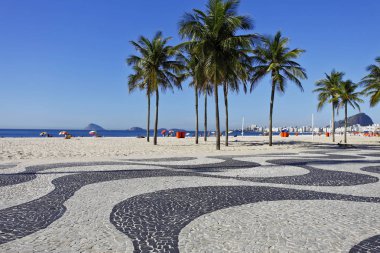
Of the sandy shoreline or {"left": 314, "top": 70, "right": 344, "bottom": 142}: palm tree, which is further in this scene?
{"left": 314, "top": 70, "right": 344, "bottom": 142}: palm tree

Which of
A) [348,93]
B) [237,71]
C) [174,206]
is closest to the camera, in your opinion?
[174,206]

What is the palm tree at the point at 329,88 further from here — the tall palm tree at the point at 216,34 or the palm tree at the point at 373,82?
the tall palm tree at the point at 216,34

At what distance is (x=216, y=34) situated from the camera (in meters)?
20.7

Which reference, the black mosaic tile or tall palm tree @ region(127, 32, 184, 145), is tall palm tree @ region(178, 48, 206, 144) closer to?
tall palm tree @ region(127, 32, 184, 145)

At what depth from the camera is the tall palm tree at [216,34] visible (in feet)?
67.1

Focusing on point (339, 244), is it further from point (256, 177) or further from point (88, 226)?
point (256, 177)

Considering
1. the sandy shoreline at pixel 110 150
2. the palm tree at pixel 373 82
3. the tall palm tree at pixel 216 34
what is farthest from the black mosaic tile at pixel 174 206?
the palm tree at pixel 373 82

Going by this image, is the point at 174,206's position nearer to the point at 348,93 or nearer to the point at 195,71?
the point at 195,71

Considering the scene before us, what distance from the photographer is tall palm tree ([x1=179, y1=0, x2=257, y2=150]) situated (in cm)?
2044

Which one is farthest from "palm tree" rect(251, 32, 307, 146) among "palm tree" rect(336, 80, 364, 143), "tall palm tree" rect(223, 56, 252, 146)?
"palm tree" rect(336, 80, 364, 143)

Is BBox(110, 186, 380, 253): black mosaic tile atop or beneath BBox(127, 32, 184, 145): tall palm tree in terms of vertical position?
beneath

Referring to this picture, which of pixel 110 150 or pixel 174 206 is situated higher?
pixel 110 150

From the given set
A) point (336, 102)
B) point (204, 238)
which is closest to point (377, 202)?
point (204, 238)

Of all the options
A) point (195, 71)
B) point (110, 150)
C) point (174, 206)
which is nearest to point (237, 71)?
point (195, 71)
